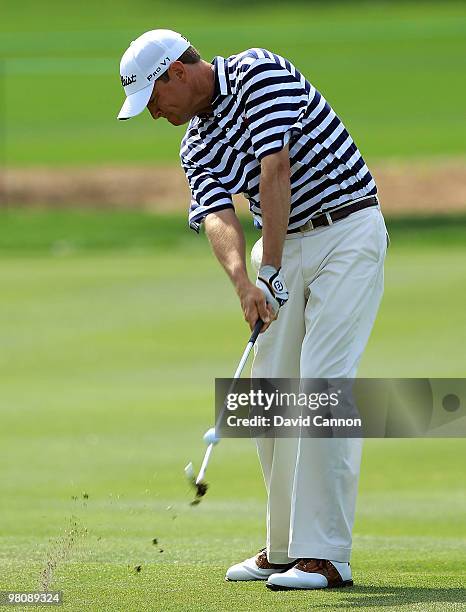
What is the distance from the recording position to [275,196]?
5.02m

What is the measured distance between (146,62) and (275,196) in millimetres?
643

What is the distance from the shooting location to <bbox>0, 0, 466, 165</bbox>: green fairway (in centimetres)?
3002

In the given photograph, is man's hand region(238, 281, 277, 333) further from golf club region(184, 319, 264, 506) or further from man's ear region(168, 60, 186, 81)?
man's ear region(168, 60, 186, 81)

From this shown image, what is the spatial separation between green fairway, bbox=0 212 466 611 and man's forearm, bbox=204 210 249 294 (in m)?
1.09

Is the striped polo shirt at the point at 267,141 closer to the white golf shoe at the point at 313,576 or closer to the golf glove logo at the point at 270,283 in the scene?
the golf glove logo at the point at 270,283

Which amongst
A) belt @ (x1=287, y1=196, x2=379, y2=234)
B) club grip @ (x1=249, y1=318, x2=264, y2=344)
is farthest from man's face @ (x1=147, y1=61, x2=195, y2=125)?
club grip @ (x1=249, y1=318, x2=264, y2=344)

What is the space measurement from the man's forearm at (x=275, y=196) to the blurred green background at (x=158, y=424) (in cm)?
121

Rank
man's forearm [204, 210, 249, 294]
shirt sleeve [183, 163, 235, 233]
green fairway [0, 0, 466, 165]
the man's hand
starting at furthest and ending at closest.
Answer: green fairway [0, 0, 466, 165]
shirt sleeve [183, 163, 235, 233]
man's forearm [204, 210, 249, 294]
the man's hand

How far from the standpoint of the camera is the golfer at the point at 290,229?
200 inches

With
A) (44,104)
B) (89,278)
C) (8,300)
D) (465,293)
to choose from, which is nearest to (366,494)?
(465,293)

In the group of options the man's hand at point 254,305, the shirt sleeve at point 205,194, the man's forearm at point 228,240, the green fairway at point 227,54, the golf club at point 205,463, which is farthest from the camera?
the green fairway at point 227,54

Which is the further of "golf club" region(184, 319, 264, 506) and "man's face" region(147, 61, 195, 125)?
"man's face" region(147, 61, 195, 125)

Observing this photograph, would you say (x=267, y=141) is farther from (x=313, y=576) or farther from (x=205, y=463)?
(x=313, y=576)

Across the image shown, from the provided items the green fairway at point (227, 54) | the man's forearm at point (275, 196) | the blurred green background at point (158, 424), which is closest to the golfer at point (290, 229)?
the man's forearm at point (275, 196)
